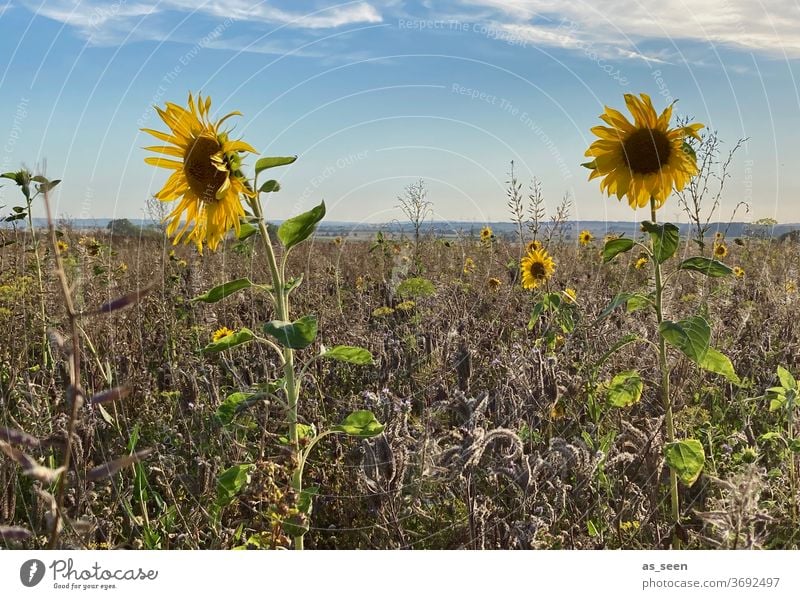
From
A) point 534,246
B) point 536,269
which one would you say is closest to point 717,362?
point 536,269

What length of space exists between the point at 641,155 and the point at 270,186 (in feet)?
4.13

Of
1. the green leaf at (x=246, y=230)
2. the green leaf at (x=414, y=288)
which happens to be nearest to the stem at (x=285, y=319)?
the green leaf at (x=246, y=230)

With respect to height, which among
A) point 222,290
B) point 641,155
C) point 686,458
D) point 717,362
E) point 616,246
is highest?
point 641,155

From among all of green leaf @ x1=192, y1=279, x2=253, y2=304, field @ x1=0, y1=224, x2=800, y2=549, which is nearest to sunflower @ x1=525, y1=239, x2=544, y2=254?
field @ x1=0, y1=224, x2=800, y2=549

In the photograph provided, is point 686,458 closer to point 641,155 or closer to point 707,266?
point 707,266

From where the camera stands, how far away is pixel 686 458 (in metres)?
1.78

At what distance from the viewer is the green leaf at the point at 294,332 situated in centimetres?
141

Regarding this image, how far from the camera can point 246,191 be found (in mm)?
1648

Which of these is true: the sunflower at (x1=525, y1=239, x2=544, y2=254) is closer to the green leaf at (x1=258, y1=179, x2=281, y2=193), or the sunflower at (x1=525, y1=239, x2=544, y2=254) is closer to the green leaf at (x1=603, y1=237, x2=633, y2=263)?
the green leaf at (x1=603, y1=237, x2=633, y2=263)

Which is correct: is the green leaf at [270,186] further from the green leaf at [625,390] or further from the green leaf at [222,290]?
the green leaf at [625,390]

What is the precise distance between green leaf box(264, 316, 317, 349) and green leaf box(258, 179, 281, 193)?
38 centimetres

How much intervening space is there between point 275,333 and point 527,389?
1.31m
